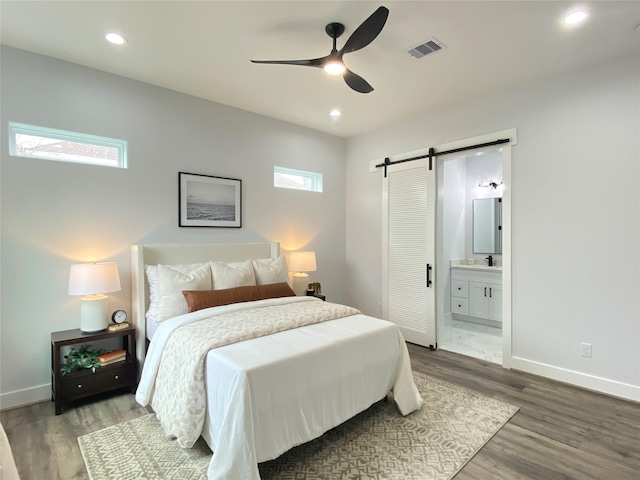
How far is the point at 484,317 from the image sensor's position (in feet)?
17.2

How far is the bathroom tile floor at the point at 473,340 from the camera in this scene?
4.11 meters

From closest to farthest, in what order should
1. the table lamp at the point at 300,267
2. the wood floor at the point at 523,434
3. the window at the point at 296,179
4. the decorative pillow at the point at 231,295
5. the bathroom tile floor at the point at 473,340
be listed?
the wood floor at the point at 523,434 → the decorative pillow at the point at 231,295 → the bathroom tile floor at the point at 473,340 → the table lamp at the point at 300,267 → the window at the point at 296,179

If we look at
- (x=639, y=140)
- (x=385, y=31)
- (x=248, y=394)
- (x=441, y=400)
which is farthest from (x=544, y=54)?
(x=248, y=394)

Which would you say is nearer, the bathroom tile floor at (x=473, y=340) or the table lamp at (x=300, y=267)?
the bathroom tile floor at (x=473, y=340)

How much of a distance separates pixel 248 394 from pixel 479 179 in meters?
5.30

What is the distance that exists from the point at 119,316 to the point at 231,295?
3.41ft

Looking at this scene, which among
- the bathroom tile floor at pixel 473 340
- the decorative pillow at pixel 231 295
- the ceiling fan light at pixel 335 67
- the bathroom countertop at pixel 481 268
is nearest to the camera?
the ceiling fan light at pixel 335 67

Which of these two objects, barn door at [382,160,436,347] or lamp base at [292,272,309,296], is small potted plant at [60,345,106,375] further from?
barn door at [382,160,436,347]

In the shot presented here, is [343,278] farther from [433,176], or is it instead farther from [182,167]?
[182,167]

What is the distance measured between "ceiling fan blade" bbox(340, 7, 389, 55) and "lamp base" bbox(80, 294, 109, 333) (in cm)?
285

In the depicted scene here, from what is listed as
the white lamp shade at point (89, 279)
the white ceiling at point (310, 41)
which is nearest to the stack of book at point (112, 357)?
the white lamp shade at point (89, 279)

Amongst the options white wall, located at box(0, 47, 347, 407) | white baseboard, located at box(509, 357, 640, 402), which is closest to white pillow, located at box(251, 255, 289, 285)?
white wall, located at box(0, 47, 347, 407)

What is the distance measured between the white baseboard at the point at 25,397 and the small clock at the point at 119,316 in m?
0.74

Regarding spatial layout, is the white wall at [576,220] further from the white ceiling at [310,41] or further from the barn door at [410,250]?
the barn door at [410,250]
